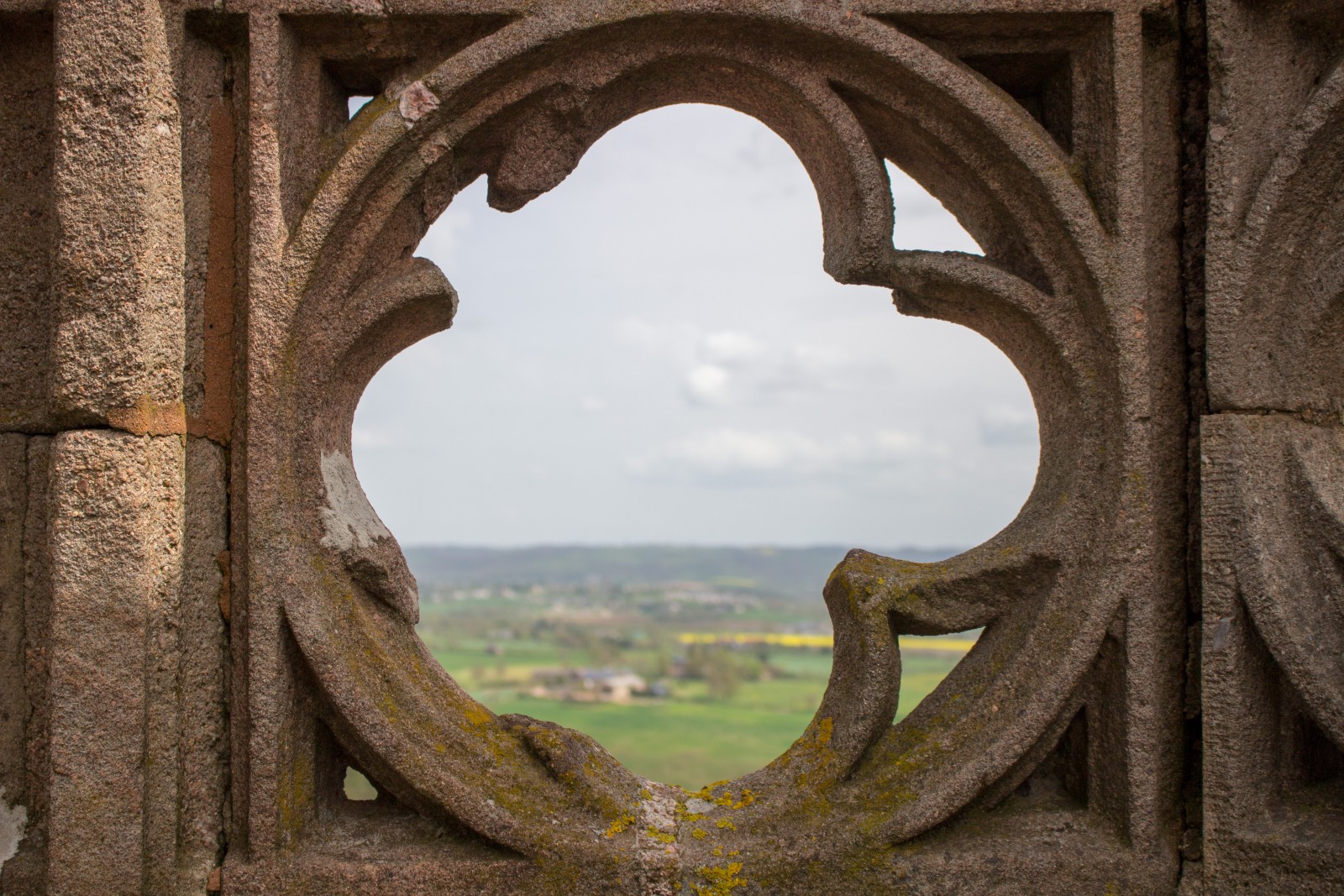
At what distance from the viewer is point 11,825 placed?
2.47 m

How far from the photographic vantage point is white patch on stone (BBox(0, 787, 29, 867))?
246cm

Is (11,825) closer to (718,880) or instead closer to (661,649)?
(718,880)

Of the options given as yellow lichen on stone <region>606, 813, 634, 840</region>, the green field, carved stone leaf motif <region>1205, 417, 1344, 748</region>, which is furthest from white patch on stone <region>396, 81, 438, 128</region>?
the green field

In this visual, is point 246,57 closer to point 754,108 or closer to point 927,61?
point 754,108

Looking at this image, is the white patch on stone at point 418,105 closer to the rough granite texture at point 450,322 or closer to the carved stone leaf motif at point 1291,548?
the rough granite texture at point 450,322

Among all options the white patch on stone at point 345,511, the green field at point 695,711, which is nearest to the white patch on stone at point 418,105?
the white patch on stone at point 345,511

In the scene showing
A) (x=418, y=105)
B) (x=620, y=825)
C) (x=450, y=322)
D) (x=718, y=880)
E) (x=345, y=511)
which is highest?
(x=418, y=105)

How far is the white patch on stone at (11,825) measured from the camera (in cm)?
246

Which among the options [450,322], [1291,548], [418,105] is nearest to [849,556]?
[1291,548]

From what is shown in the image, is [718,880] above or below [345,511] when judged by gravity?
below

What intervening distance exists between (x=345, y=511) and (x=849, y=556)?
1297 mm

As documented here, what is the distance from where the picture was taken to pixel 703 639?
19578 millimetres

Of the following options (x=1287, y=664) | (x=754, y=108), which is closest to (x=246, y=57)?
(x=754, y=108)

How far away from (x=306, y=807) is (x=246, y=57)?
1877mm
